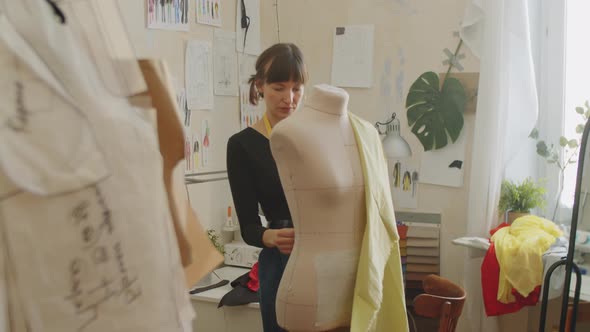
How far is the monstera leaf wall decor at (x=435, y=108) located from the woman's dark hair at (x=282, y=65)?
170 centimetres

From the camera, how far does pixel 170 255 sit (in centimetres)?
63

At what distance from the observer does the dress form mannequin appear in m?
1.38

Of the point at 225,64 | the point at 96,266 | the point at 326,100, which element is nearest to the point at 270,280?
the point at 326,100

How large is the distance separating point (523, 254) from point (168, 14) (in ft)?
6.21

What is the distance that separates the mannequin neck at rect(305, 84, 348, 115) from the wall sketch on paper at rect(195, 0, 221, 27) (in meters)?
1.70

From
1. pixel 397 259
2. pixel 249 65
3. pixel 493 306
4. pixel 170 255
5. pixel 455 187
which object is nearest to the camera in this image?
pixel 170 255

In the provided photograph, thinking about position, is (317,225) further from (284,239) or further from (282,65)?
(282,65)

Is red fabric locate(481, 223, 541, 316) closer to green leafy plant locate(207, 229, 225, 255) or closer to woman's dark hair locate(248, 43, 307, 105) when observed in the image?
green leafy plant locate(207, 229, 225, 255)

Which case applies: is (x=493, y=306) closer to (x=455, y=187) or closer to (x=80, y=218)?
(x=455, y=187)

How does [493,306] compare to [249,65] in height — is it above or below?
below

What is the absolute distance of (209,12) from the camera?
3068 millimetres

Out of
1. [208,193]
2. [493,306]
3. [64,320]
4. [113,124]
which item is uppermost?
[113,124]

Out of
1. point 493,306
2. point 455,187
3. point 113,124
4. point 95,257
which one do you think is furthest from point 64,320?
point 455,187

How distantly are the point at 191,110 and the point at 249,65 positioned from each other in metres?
0.66
